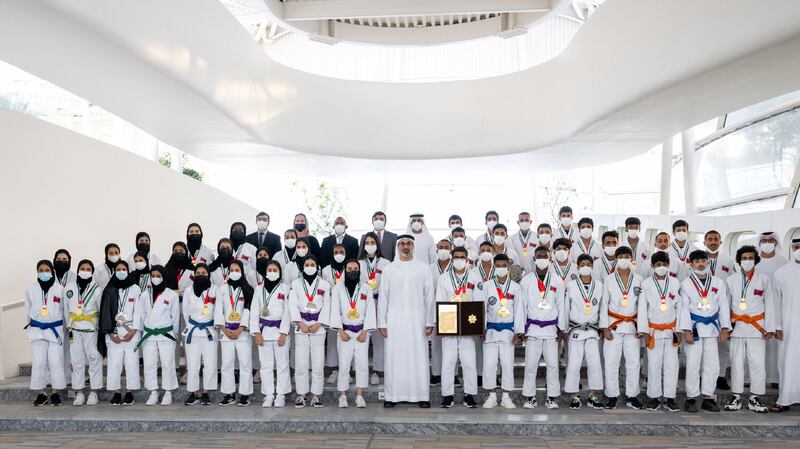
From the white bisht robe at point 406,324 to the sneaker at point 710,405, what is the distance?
119 inches

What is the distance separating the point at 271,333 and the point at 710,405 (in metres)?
4.92

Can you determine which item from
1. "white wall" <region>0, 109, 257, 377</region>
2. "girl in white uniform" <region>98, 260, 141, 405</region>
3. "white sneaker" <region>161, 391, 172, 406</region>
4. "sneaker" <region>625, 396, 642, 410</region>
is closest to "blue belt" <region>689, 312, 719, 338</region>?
"sneaker" <region>625, 396, 642, 410</region>

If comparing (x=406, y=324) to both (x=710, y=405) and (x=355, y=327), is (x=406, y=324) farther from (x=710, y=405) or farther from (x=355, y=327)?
(x=710, y=405)

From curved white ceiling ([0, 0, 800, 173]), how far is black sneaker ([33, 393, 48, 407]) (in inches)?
172

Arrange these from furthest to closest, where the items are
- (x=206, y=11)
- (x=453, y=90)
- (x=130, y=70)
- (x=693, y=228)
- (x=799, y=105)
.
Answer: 1. (x=799, y=105)
2. (x=453, y=90)
3. (x=693, y=228)
4. (x=130, y=70)
5. (x=206, y=11)

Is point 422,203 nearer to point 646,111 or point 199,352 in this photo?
point 646,111

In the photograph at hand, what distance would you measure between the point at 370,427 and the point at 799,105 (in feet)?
48.5

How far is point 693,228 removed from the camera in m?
12.7

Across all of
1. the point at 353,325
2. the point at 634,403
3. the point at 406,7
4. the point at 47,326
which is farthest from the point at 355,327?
the point at 406,7

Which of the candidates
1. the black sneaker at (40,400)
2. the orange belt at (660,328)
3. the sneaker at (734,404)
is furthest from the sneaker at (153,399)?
the sneaker at (734,404)

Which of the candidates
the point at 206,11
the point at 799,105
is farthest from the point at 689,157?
the point at 206,11

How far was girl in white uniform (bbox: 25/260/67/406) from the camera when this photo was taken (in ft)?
25.8

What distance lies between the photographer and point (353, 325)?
771cm

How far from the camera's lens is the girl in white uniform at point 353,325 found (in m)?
7.65
